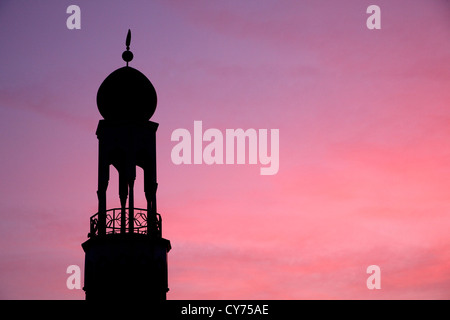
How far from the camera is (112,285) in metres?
56.8

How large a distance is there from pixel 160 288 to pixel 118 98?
349 inches

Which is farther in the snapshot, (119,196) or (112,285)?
(119,196)

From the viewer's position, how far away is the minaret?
56906mm

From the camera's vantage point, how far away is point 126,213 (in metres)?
57.6

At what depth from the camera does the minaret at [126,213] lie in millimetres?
56906

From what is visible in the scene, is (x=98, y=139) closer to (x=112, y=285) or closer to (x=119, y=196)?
(x=119, y=196)
